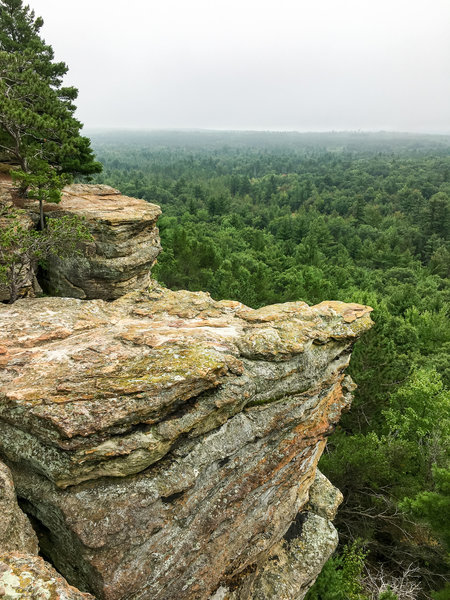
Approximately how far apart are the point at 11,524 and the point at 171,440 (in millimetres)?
3211

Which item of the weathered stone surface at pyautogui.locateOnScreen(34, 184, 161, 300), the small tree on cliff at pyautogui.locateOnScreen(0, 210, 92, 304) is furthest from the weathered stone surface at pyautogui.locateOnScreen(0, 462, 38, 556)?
the weathered stone surface at pyautogui.locateOnScreen(34, 184, 161, 300)

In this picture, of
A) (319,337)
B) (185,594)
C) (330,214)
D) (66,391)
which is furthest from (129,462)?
(330,214)

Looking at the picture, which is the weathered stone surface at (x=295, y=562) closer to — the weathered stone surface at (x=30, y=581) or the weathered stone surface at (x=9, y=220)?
the weathered stone surface at (x=30, y=581)

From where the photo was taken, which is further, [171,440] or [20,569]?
[171,440]

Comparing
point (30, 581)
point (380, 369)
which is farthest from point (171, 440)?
point (380, 369)

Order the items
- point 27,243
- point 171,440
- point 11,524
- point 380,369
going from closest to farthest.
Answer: point 11,524 → point 171,440 → point 27,243 → point 380,369

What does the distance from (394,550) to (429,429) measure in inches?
253

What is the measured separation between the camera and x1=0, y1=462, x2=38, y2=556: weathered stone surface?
6344 millimetres

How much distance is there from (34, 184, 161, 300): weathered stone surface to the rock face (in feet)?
18.6

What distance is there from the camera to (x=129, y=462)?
7078 mm

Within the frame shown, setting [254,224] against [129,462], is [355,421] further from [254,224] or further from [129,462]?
[254,224]

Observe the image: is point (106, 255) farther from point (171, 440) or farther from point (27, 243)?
point (171, 440)

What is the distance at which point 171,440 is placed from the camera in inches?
295

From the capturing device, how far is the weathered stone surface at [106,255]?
54.7 feet
